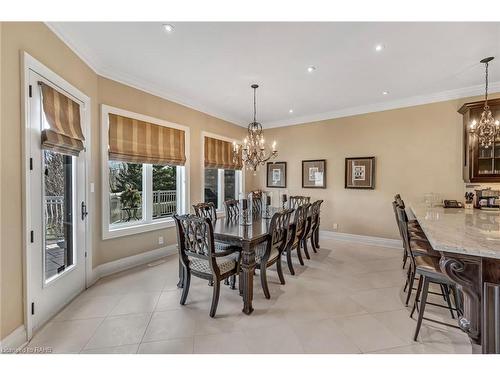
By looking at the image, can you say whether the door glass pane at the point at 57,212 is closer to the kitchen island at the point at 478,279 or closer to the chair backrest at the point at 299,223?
the chair backrest at the point at 299,223

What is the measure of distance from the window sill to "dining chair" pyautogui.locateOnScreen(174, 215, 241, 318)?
4.95 feet

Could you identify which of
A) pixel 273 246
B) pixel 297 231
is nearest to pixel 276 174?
pixel 297 231

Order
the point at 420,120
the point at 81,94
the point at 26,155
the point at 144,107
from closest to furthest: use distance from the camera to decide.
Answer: the point at 26,155 < the point at 81,94 < the point at 144,107 < the point at 420,120

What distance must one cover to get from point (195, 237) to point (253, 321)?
3.26ft

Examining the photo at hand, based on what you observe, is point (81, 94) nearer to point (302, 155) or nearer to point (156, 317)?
point (156, 317)

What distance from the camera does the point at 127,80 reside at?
3447mm

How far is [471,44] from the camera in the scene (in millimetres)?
2623

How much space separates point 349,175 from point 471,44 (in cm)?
281

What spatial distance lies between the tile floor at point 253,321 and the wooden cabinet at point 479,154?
7.07 feet

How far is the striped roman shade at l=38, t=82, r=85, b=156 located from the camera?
7.07ft

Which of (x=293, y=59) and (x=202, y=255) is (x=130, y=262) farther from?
(x=293, y=59)

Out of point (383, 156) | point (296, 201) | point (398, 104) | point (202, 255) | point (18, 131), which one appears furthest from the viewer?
point (296, 201)

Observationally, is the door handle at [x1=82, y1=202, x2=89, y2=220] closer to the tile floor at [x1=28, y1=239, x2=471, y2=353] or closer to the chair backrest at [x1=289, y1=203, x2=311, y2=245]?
the tile floor at [x1=28, y1=239, x2=471, y2=353]
